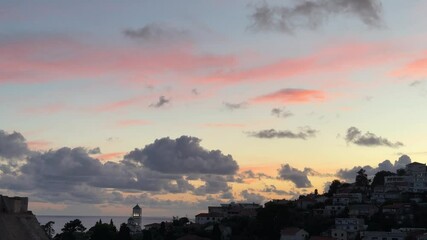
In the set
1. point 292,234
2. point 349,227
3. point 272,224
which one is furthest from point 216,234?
point 349,227

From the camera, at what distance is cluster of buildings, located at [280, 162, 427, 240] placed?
314 ft

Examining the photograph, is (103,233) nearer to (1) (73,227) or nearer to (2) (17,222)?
(1) (73,227)

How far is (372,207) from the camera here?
117 meters

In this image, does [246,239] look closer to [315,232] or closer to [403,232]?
[315,232]

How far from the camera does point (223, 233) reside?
378ft

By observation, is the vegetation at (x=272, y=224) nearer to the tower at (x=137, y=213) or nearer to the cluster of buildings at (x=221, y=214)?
the cluster of buildings at (x=221, y=214)

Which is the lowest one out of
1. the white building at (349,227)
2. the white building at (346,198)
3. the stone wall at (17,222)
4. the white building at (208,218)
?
the stone wall at (17,222)

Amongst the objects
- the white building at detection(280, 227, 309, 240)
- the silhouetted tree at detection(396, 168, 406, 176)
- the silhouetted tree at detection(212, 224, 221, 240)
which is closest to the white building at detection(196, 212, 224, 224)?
the silhouetted tree at detection(212, 224, 221, 240)

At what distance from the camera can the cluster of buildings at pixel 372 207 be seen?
95.8m

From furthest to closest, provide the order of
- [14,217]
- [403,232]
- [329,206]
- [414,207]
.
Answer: [329,206]
[414,207]
[403,232]
[14,217]

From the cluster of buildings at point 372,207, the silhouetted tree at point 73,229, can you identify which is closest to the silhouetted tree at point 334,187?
the cluster of buildings at point 372,207

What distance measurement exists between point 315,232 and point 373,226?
1033 centimetres

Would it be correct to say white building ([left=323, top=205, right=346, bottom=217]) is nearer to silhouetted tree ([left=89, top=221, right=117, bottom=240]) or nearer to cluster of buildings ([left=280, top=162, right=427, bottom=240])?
cluster of buildings ([left=280, top=162, right=427, bottom=240])

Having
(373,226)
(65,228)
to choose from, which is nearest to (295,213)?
(373,226)
